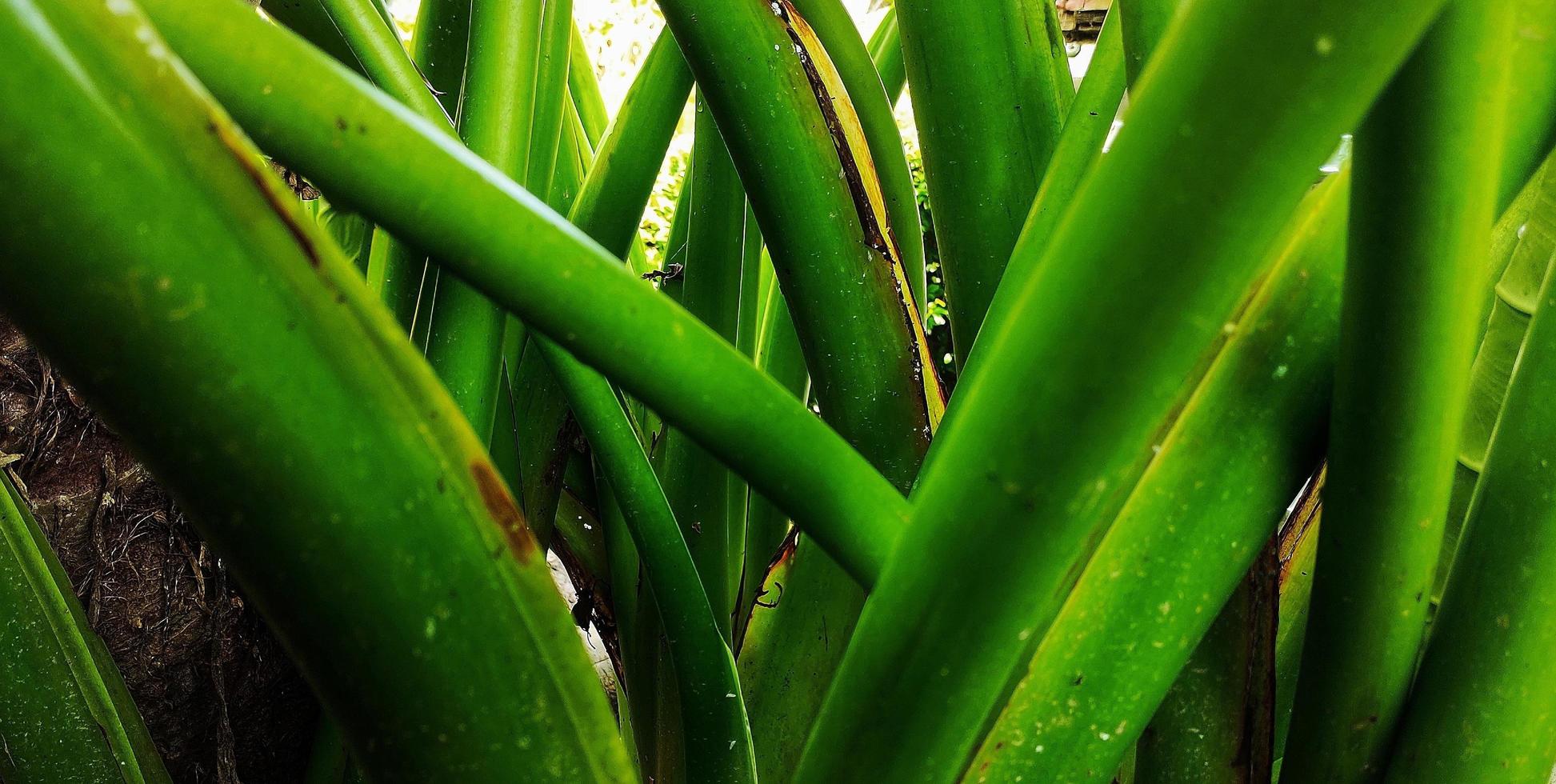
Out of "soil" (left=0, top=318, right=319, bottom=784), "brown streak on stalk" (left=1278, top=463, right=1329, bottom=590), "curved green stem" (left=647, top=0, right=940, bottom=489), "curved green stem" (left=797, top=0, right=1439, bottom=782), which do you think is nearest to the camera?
"curved green stem" (left=797, top=0, right=1439, bottom=782)

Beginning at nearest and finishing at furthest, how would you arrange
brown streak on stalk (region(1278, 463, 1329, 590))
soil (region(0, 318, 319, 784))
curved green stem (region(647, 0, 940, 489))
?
1. curved green stem (region(647, 0, 940, 489))
2. brown streak on stalk (region(1278, 463, 1329, 590))
3. soil (region(0, 318, 319, 784))

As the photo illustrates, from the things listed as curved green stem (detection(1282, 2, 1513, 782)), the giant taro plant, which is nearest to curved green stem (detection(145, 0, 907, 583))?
the giant taro plant

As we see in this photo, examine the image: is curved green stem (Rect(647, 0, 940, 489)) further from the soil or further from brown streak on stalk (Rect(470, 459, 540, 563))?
the soil

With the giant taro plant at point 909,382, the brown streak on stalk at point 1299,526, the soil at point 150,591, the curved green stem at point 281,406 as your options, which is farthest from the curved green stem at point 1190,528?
the soil at point 150,591

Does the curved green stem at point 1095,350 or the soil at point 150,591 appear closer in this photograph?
the curved green stem at point 1095,350

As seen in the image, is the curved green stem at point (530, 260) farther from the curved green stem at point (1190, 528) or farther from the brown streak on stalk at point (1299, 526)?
the brown streak on stalk at point (1299, 526)

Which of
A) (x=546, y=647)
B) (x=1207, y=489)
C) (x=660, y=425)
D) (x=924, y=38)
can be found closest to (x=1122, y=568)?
(x=1207, y=489)
